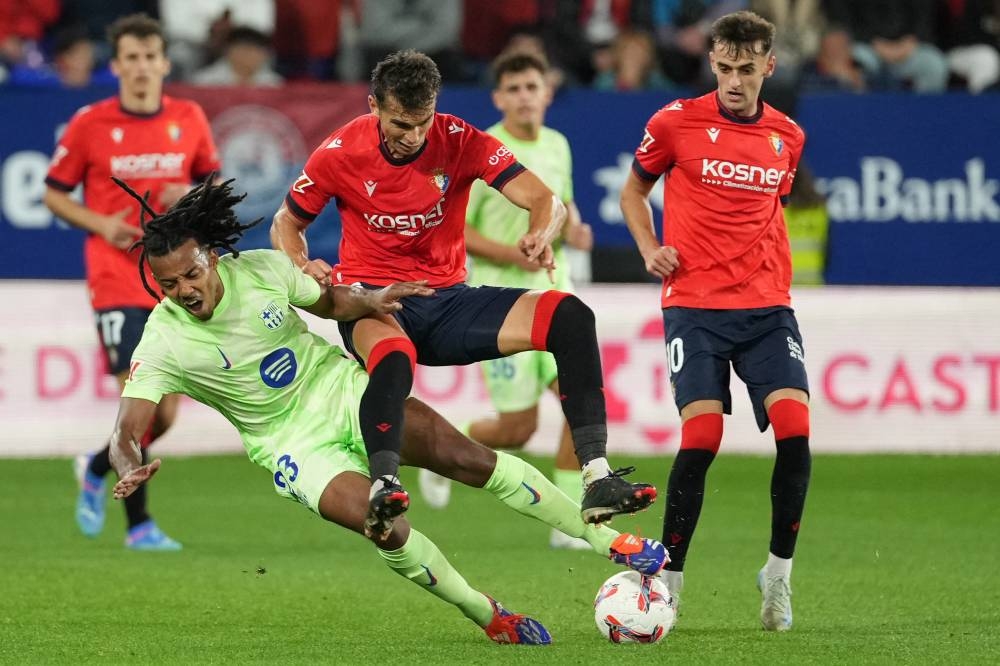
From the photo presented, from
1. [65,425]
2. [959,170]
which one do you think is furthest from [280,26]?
[959,170]

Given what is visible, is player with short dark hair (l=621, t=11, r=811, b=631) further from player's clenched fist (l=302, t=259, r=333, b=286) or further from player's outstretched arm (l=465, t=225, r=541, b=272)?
player's outstretched arm (l=465, t=225, r=541, b=272)

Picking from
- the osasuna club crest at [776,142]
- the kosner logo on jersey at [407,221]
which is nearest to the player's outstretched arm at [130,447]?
the kosner logo on jersey at [407,221]

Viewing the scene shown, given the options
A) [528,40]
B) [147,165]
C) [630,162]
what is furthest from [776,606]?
[528,40]

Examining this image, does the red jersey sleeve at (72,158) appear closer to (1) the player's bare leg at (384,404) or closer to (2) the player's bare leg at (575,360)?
(1) the player's bare leg at (384,404)

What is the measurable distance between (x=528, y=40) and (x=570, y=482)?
19.9ft

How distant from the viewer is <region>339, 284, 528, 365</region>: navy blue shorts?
→ 22.3 feet

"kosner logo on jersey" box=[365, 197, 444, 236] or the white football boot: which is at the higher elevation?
"kosner logo on jersey" box=[365, 197, 444, 236]

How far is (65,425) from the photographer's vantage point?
12.7 m

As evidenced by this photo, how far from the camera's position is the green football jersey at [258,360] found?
259 inches

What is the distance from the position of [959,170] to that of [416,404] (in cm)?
881

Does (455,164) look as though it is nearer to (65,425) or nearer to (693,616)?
(693,616)

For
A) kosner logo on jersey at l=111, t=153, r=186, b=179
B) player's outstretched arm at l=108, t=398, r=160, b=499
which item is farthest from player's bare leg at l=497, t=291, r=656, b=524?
kosner logo on jersey at l=111, t=153, r=186, b=179

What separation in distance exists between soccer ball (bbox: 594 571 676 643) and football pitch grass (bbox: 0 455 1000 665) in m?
0.07

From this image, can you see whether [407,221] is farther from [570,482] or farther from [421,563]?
[570,482]
